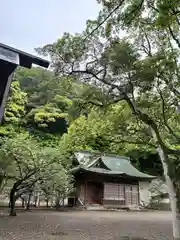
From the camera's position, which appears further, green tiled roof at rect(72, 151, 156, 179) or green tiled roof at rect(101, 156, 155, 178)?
green tiled roof at rect(101, 156, 155, 178)

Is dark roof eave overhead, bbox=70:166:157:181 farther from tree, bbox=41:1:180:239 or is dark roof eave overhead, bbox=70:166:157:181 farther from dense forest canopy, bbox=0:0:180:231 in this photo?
tree, bbox=41:1:180:239

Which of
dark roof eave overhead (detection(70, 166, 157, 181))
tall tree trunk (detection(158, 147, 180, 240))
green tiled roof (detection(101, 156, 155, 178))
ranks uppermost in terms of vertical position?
green tiled roof (detection(101, 156, 155, 178))

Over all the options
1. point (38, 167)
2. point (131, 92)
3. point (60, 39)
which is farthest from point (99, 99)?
point (38, 167)

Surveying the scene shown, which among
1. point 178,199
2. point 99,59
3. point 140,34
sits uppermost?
point 140,34

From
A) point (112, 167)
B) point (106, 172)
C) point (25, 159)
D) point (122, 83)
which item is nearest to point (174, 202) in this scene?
point (122, 83)

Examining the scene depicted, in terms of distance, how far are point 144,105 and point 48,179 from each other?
867 centimetres

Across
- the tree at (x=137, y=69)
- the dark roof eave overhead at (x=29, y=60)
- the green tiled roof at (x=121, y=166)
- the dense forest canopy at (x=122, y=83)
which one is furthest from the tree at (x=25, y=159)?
the green tiled roof at (x=121, y=166)

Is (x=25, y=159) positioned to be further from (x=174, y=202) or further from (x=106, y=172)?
(x=106, y=172)

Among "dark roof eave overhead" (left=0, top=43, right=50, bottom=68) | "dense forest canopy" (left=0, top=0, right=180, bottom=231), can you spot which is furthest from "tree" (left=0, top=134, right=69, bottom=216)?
"dark roof eave overhead" (left=0, top=43, right=50, bottom=68)

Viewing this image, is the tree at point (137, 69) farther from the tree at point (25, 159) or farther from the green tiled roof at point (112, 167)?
the green tiled roof at point (112, 167)

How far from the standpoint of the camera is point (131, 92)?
8.47m

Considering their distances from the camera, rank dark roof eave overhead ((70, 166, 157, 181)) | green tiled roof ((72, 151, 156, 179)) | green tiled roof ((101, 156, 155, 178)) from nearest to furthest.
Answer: dark roof eave overhead ((70, 166, 157, 181))
green tiled roof ((72, 151, 156, 179))
green tiled roof ((101, 156, 155, 178))

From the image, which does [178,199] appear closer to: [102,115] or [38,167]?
[102,115]

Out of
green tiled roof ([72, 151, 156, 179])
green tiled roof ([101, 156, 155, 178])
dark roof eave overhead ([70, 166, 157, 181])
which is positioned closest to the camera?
dark roof eave overhead ([70, 166, 157, 181])
